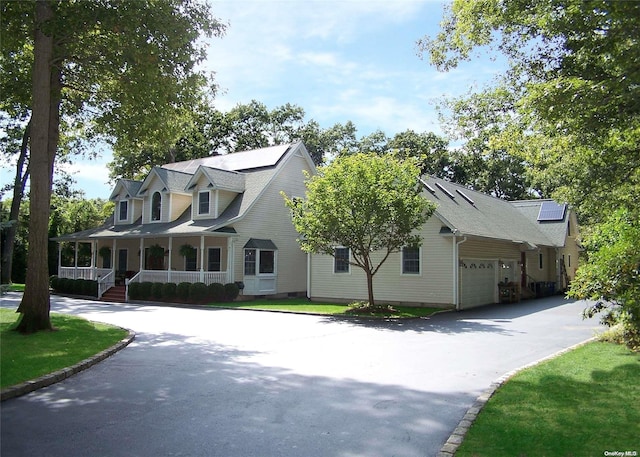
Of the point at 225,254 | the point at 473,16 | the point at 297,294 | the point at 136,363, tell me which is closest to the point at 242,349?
the point at 136,363

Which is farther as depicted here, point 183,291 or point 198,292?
point 183,291

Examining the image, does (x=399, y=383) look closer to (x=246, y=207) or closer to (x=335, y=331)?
(x=335, y=331)

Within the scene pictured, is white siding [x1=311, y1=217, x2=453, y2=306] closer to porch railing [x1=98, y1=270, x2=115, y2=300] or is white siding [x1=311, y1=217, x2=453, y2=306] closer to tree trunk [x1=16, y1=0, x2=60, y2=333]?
porch railing [x1=98, y1=270, x2=115, y2=300]

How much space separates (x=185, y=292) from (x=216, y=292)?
1.40 metres

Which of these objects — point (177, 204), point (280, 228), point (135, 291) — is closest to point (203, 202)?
point (177, 204)

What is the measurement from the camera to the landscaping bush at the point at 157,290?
79.4ft

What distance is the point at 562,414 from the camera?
5.80 m

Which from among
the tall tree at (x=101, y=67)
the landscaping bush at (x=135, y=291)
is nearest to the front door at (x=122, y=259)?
the landscaping bush at (x=135, y=291)

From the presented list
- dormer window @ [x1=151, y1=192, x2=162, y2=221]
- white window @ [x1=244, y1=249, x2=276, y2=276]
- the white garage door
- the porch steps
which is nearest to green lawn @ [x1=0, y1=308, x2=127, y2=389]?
the porch steps

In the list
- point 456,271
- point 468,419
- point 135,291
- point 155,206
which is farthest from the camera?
point 155,206

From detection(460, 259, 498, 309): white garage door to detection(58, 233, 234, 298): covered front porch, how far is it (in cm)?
1116

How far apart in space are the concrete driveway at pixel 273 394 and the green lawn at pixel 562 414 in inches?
18.5

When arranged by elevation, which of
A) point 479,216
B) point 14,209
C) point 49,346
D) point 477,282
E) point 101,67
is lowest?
point 49,346

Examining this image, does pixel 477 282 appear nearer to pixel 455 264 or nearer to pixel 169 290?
pixel 455 264
